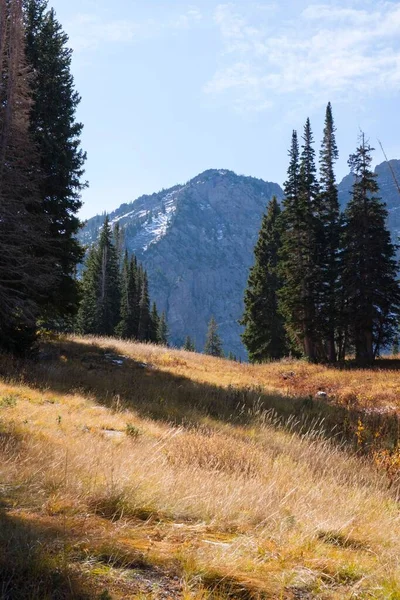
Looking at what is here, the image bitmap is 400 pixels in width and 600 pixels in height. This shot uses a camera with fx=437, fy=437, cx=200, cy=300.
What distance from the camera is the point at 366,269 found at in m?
27.1

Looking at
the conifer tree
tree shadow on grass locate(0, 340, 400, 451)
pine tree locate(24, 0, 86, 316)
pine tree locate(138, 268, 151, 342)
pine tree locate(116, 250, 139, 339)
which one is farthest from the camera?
pine tree locate(138, 268, 151, 342)

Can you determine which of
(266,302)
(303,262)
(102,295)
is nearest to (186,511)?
(303,262)

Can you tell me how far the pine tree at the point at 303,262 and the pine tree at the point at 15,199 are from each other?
62.9 ft

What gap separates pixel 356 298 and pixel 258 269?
12.9 meters

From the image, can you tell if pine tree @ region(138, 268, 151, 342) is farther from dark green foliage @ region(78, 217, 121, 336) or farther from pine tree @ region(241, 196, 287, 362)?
pine tree @ region(241, 196, 287, 362)

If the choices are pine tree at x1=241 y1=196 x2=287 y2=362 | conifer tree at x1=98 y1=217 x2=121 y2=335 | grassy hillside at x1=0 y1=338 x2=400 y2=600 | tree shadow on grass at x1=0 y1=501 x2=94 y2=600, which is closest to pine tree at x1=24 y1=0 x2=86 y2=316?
grassy hillside at x1=0 y1=338 x2=400 y2=600

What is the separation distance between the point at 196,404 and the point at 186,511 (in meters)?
7.46

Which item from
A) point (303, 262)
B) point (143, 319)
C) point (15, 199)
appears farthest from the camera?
point (143, 319)

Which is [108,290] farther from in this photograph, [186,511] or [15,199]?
[186,511]

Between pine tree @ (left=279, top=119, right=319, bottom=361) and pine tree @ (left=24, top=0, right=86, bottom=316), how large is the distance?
16.4 m

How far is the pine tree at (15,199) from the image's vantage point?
13.4 meters

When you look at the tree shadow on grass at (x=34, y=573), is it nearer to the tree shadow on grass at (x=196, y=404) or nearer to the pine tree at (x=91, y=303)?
the tree shadow on grass at (x=196, y=404)

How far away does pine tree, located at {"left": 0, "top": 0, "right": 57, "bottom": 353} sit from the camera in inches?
529

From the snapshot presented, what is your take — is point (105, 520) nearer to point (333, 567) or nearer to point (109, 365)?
point (333, 567)
